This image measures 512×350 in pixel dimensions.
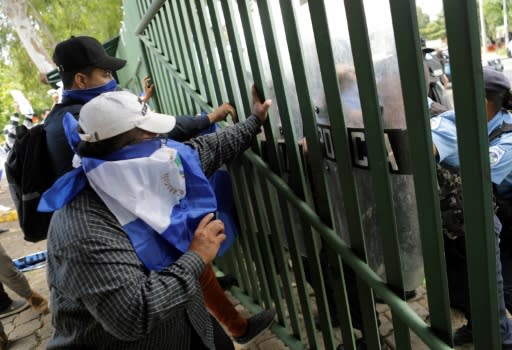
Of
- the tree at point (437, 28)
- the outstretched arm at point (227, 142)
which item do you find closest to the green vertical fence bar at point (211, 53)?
the outstretched arm at point (227, 142)

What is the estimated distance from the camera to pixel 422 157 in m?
1.17

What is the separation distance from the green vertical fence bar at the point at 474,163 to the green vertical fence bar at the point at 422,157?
99 millimetres

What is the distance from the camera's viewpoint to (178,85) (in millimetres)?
3260

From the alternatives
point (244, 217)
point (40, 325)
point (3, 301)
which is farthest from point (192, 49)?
point (3, 301)

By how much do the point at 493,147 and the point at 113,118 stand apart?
194cm

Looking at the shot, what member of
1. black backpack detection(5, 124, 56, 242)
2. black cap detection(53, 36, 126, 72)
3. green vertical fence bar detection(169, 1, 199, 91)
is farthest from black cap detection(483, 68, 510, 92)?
black backpack detection(5, 124, 56, 242)

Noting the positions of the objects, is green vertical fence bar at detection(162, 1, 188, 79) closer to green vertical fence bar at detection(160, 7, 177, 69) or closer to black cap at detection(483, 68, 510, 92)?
green vertical fence bar at detection(160, 7, 177, 69)

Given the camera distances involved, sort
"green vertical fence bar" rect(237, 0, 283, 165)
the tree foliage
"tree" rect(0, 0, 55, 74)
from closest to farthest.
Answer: "green vertical fence bar" rect(237, 0, 283, 165) → "tree" rect(0, 0, 55, 74) → the tree foliage

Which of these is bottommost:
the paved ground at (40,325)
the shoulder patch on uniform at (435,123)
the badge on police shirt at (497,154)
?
the paved ground at (40,325)

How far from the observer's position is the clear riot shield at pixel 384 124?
1516 mm

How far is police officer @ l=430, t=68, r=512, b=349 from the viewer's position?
212 cm

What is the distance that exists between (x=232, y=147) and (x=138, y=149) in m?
0.62

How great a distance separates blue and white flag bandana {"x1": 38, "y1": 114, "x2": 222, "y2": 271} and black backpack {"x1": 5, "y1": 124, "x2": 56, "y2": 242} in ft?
2.31

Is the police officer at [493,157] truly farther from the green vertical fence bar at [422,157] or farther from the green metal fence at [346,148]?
the green vertical fence bar at [422,157]
